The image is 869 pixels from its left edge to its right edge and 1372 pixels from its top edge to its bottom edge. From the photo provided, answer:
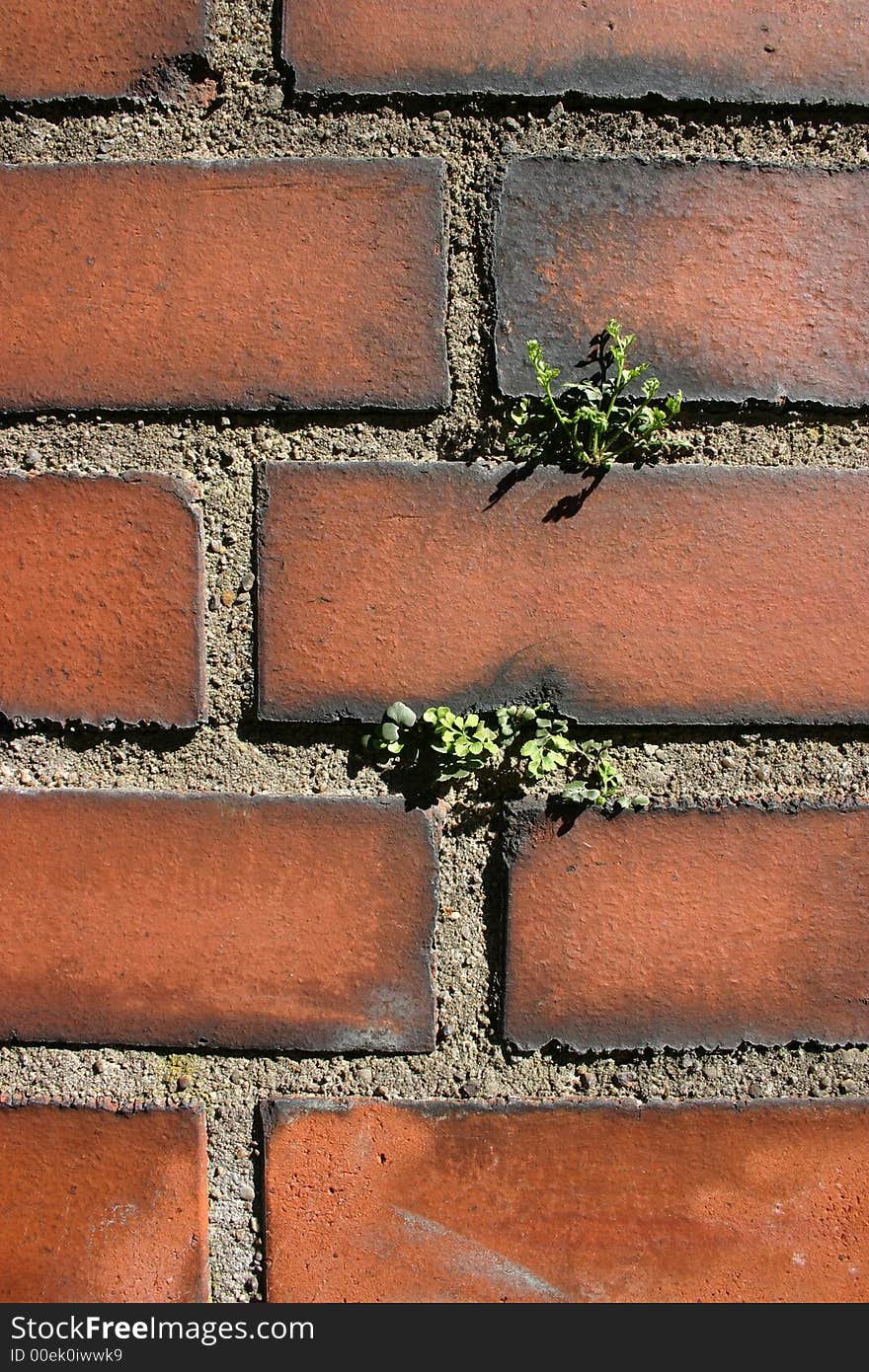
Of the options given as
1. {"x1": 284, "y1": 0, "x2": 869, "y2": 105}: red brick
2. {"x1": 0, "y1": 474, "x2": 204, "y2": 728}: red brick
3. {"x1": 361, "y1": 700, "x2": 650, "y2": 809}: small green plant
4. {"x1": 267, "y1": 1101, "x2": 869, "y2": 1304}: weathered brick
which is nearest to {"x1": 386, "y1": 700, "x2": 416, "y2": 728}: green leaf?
{"x1": 361, "y1": 700, "x2": 650, "y2": 809}: small green plant

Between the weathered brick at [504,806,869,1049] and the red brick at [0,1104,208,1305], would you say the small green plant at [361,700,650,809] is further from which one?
the red brick at [0,1104,208,1305]

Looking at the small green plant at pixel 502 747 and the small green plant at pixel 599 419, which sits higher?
the small green plant at pixel 599 419

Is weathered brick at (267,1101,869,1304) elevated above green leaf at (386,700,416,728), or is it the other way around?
green leaf at (386,700,416,728)

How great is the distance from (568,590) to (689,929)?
0.22 m

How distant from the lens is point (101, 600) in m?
0.59

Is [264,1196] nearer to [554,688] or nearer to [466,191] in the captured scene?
[554,688]

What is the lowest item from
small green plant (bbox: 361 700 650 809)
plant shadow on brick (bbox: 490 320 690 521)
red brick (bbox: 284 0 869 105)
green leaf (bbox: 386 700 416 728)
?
small green plant (bbox: 361 700 650 809)

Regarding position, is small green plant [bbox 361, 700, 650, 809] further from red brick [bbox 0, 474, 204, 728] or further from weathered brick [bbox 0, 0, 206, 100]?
weathered brick [bbox 0, 0, 206, 100]

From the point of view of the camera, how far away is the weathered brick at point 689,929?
23.4 inches

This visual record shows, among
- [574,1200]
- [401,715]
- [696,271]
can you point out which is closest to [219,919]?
[401,715]

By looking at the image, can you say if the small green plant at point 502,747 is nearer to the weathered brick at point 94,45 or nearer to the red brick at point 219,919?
the red brick at point 219,919

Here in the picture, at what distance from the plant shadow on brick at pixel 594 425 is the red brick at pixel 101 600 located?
197 mm

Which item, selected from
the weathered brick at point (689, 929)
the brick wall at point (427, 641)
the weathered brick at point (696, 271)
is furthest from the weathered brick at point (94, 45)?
the weathered brick at point (689, 929)

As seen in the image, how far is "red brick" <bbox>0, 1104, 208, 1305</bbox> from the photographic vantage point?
0.62m
